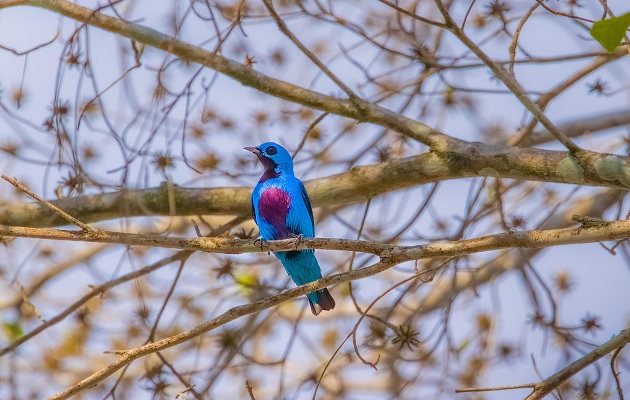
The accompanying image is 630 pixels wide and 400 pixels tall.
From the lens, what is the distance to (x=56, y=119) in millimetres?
4168

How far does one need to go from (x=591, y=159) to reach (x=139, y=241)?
2.20 m

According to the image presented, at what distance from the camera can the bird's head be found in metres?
4.72

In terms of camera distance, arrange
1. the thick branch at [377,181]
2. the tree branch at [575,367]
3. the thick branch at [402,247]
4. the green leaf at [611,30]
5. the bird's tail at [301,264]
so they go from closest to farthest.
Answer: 1. the green leaf at [611,30]
2. the thick branch at [402,247]
3. the tree branch at [575,367]
4. the thick branch at [377,181]
5. the bird's tail at [301,264]

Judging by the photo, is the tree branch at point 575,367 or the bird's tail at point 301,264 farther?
the bird's tail at point 301,264

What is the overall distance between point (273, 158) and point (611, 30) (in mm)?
2304

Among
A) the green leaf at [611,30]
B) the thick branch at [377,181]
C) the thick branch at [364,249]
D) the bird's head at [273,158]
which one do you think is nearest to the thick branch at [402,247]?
the thick branch at [364,249]

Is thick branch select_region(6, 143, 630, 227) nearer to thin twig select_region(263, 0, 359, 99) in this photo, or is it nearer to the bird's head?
the bird's head

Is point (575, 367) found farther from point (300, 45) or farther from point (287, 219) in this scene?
point (300, 45)

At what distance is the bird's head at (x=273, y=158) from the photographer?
4.72m

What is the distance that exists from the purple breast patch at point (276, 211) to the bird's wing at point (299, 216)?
0.09 feet

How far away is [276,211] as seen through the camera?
443cm

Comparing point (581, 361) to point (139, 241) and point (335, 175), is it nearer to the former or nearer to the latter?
point (335, 175)

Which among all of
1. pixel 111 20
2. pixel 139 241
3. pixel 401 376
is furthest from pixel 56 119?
pixel 401 376

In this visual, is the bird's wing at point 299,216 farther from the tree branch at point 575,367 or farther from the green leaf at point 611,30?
the green leaf at point 611,30
